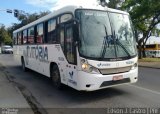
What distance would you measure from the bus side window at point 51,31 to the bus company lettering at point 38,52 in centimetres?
67

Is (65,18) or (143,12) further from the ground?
(143,12)

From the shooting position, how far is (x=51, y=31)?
11297 mm

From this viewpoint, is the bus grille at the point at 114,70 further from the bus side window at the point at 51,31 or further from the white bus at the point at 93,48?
the bus side window at the point at 51,31

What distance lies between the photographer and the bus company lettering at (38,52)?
12156 millimetres

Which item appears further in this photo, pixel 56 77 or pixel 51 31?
pixel 51 31

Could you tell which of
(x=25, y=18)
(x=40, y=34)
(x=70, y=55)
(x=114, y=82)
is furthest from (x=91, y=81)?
(x=25, y=18)

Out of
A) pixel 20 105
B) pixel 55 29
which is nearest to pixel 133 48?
pixel 55 29

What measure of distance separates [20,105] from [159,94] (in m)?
4.55

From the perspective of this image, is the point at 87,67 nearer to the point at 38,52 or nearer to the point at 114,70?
the point at 114,70

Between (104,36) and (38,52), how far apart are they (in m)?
5.32

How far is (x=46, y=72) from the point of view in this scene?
12086mm

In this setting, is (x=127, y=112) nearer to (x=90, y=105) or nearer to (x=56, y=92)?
(x=90, y=105)

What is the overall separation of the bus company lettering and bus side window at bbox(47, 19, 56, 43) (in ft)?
2.20

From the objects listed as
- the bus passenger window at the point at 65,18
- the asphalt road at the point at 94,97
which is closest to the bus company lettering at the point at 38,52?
the asphalt road at the point at 94,97
